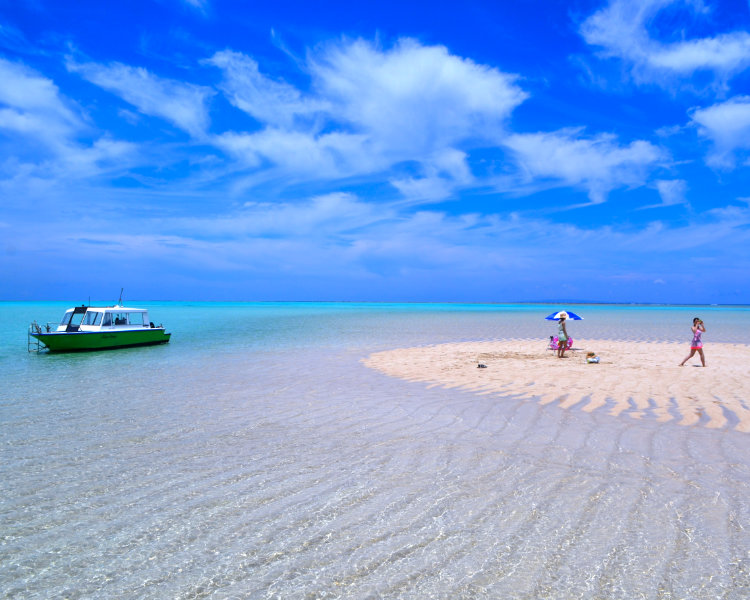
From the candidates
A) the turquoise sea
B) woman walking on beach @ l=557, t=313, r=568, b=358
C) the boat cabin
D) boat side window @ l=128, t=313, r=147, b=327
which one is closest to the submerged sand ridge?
woman walking on beach @ l=557, t=313, r=568, b=358

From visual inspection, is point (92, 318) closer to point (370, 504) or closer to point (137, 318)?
point (137, 318)

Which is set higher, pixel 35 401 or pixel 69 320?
pixel 69 320

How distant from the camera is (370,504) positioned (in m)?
6.31

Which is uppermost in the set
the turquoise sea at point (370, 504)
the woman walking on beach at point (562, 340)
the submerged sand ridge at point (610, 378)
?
the woman walking on beach at point (562, 340)

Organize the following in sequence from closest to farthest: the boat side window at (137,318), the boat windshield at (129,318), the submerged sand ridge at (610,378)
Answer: the submerged sand ridge at (610,378), the boat windshield at (129,318), the boat side window at (137,318)

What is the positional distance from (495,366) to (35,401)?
15.2 metres

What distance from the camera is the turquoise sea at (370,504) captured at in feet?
15.1

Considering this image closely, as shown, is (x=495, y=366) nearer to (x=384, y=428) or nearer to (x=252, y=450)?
(x=384, y=428)

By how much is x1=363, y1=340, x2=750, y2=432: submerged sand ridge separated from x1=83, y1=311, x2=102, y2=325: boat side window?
1854cm

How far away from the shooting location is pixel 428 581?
14.9 ft

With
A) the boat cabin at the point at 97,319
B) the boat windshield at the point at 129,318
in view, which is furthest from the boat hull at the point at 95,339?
the boat windshield at the point at 129,318

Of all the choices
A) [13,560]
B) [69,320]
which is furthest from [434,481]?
[69,320]

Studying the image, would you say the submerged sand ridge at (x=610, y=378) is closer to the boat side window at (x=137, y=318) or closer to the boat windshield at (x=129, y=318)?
the boat windshield at (x=129, y=318)

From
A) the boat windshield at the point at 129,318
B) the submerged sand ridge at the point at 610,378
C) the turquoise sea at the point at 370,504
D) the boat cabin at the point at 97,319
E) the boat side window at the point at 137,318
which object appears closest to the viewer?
the turquoise sea at the point at 370,504
